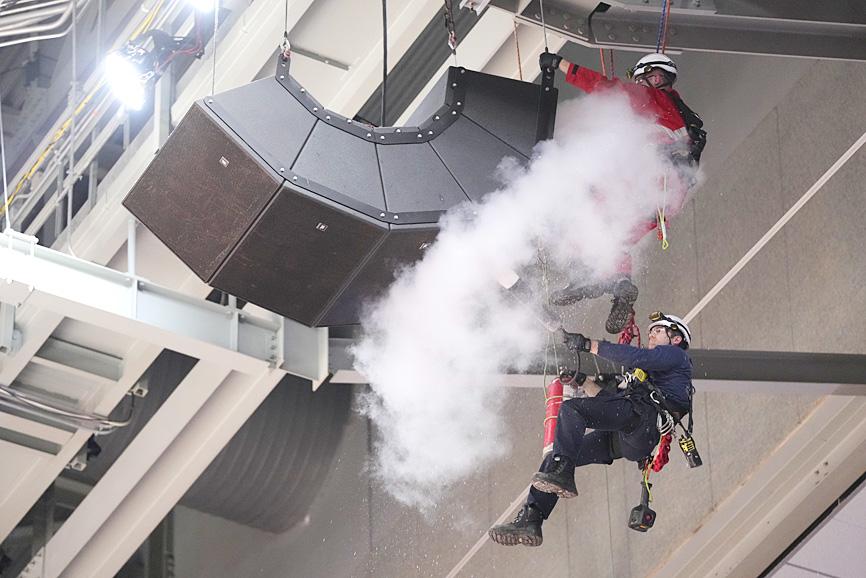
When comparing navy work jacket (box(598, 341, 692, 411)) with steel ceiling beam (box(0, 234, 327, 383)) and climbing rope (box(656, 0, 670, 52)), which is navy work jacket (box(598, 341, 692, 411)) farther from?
steel ceiling beam (box(0, 234, 327, 383))

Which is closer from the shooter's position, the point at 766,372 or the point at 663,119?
the point at 663,119

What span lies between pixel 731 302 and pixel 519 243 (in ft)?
8.21

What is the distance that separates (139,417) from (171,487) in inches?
21.0

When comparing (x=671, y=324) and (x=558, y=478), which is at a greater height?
(x=671, y=324)

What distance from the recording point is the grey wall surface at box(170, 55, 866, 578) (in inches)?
310

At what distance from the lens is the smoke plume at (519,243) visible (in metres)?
6.27

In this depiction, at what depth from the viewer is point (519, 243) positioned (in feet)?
21.1

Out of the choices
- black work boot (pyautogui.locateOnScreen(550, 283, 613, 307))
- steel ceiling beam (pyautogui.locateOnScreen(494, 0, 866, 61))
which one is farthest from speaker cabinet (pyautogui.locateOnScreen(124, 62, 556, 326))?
black work boot (pyautogui.locateOnScreen(550, 283, 613, 307))

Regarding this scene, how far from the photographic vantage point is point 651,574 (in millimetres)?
8875

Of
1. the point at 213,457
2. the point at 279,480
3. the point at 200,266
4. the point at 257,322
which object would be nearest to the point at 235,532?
the point at 279,480

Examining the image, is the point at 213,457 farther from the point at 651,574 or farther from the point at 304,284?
the point at 304,284

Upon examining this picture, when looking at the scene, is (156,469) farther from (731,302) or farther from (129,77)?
(731,302)

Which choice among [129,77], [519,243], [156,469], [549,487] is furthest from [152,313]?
[549,487]

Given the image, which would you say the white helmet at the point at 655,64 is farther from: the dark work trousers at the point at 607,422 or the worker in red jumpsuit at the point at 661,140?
the dark work trousers at the point at 607,422
